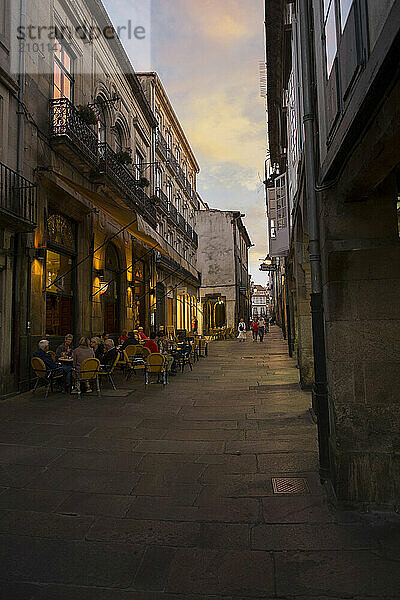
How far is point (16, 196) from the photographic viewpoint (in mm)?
10227

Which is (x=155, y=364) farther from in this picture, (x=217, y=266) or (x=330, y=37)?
(x=217, y=266)

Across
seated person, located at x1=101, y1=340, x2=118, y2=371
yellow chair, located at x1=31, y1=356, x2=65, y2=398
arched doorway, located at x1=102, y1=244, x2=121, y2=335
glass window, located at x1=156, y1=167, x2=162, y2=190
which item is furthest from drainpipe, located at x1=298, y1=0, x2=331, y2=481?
glass window, located at x1=156, y1=167, x2=162, y2=190

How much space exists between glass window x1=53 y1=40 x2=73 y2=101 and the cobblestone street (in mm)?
10153

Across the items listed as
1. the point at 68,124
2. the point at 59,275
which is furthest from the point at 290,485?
the point at 68,124

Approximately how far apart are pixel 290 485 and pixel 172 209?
1030 inches

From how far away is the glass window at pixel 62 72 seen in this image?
13.2 metres

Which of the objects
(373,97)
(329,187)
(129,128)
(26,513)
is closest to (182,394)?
(26,513)

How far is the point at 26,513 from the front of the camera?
4.04 metres

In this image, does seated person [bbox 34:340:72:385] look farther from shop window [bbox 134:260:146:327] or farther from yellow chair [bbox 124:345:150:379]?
shop window [bbox 134:260:146:327]

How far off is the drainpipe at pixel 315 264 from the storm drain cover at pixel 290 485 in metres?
0.23

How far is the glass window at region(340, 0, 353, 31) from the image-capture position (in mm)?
3320

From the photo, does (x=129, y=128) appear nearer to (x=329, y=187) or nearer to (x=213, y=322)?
(x=329, y=187)

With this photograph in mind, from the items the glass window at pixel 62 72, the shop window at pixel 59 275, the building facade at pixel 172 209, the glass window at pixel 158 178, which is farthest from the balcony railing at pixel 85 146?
the glass window at pixel 158 178

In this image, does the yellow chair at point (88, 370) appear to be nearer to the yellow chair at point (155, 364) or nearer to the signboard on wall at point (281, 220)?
the yellow chair at point (155, 364)
